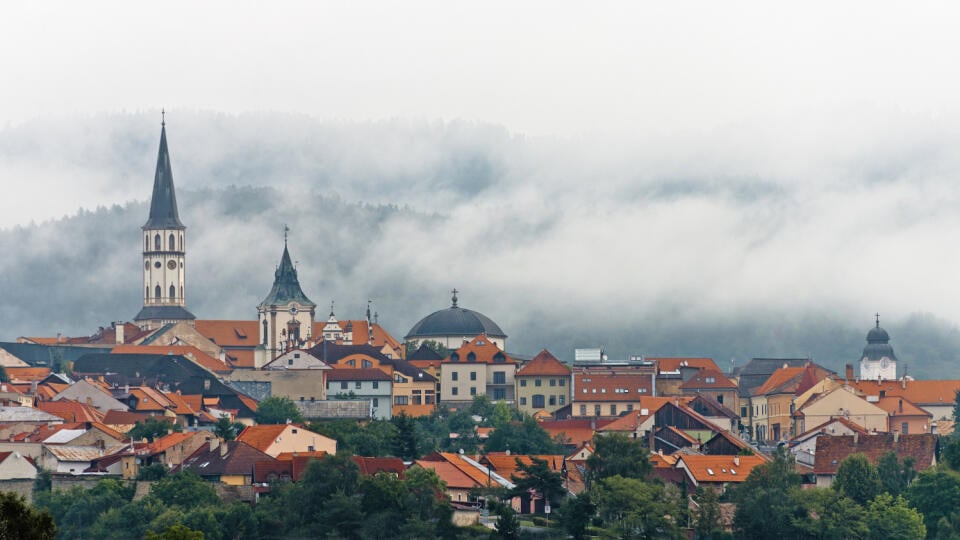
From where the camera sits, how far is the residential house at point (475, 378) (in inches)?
7264

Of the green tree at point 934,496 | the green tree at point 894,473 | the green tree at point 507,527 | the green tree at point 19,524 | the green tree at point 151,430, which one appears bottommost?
the green tree at point 19,524

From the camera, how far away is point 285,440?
123312mm

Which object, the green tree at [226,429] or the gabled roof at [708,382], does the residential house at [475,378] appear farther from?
the green tree at [226,429]

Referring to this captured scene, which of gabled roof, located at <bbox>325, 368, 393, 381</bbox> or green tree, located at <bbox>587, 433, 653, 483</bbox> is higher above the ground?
gabled roof, located at <bbox>325, 368, 393, 381</bbox>

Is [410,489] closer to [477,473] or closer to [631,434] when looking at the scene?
[477,473]

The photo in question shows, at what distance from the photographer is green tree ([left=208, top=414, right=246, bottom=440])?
429ft

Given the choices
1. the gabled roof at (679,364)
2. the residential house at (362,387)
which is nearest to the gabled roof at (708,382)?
the gabled roof at (679,364)

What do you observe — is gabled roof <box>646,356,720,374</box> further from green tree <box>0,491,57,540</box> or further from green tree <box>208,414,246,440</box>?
green tree <box>0,491,57,540</box>

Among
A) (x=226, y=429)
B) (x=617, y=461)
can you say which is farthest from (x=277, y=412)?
(x=617, y=461)

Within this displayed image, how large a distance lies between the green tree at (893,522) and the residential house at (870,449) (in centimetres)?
1278

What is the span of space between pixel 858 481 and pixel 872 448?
16.0m

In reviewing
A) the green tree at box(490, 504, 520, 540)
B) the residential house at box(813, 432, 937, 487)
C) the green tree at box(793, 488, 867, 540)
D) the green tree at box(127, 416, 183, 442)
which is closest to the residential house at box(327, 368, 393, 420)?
the green tree at box(127, 416, 183, 442)

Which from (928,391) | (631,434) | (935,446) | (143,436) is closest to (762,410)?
(928,391)

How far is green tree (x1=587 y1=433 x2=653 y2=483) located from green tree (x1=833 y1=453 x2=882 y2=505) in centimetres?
925
